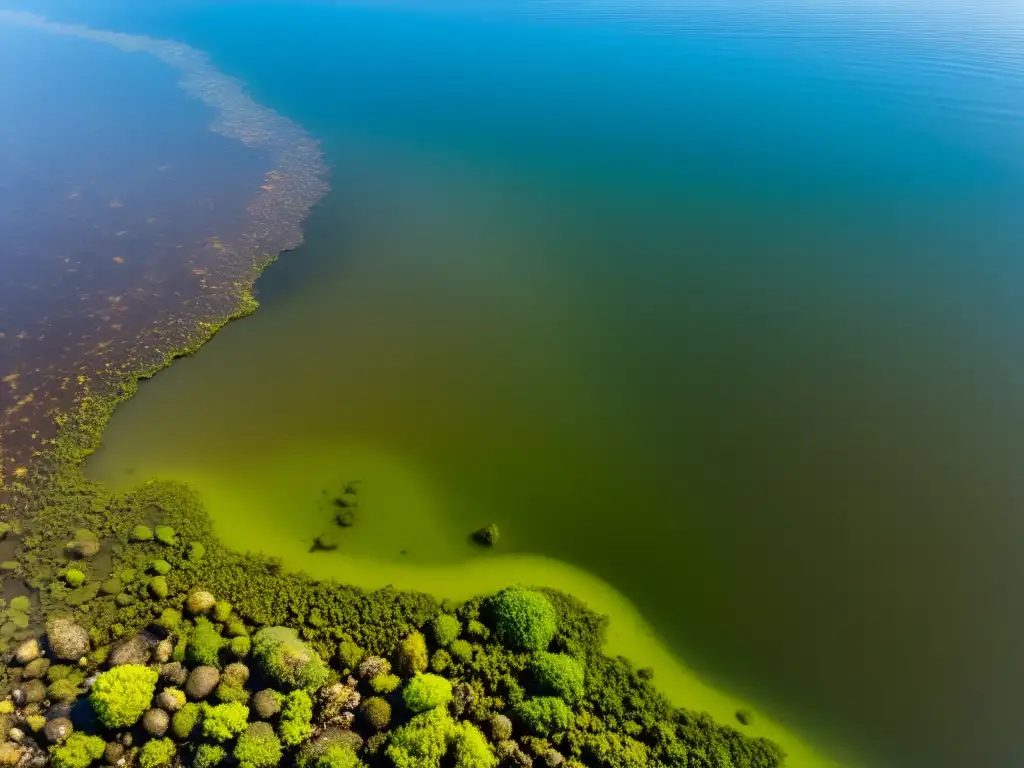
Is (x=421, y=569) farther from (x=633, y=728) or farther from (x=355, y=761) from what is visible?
(x=633, y=728)

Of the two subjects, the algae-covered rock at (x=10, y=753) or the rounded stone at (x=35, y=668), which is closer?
the algae-covered rock at (x=10, y=753)

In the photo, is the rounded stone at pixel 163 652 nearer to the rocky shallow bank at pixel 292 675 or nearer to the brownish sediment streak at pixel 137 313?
the rocky shallow bank at pixel 292 675

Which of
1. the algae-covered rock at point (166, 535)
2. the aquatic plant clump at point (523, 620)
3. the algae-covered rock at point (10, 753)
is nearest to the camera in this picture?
the algae-covered rock at point (10, 753)

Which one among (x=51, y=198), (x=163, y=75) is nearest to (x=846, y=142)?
(x=51, y=198)

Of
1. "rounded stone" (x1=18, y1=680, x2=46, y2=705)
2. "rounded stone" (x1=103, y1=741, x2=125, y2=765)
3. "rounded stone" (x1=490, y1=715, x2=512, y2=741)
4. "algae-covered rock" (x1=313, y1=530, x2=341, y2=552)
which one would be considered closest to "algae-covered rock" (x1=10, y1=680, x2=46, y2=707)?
"rounded stone" (x1=18, y1=680, x2=46, y2=705)

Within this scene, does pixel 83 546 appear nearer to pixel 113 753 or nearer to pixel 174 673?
pixel 174 673

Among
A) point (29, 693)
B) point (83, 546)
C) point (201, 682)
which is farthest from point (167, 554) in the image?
point (201, 682)

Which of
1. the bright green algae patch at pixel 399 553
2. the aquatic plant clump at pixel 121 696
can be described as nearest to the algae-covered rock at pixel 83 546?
the bright green algae patch at pixel 399 553
